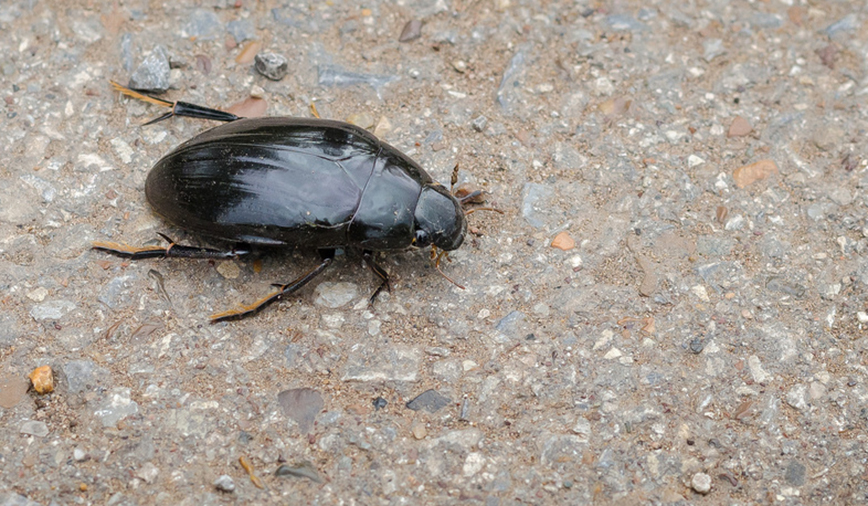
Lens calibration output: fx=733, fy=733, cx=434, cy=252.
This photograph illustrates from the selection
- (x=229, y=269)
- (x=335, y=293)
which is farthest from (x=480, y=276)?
(x=229, y=269)

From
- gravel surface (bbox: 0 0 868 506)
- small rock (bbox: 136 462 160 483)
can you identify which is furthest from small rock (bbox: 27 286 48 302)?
small rock (bbox: 136 462 160 483)

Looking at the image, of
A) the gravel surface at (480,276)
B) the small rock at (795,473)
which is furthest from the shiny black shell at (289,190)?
the small rock at (795,473)

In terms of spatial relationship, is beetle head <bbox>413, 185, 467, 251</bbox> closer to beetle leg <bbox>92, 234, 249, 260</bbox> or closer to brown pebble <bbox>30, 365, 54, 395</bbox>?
beetle leg <bbox>92, 234, 249, 260</bbox>

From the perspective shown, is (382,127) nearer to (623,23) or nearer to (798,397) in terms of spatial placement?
(623,23)

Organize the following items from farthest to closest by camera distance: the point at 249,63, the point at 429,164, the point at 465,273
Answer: the point at 249,63, the point at 429,164, the point at 465,273

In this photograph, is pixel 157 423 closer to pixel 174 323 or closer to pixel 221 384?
pixel 221 384

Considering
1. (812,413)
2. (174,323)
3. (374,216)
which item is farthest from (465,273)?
(812,413)

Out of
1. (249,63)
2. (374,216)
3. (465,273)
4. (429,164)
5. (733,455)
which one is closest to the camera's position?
(733,455)
